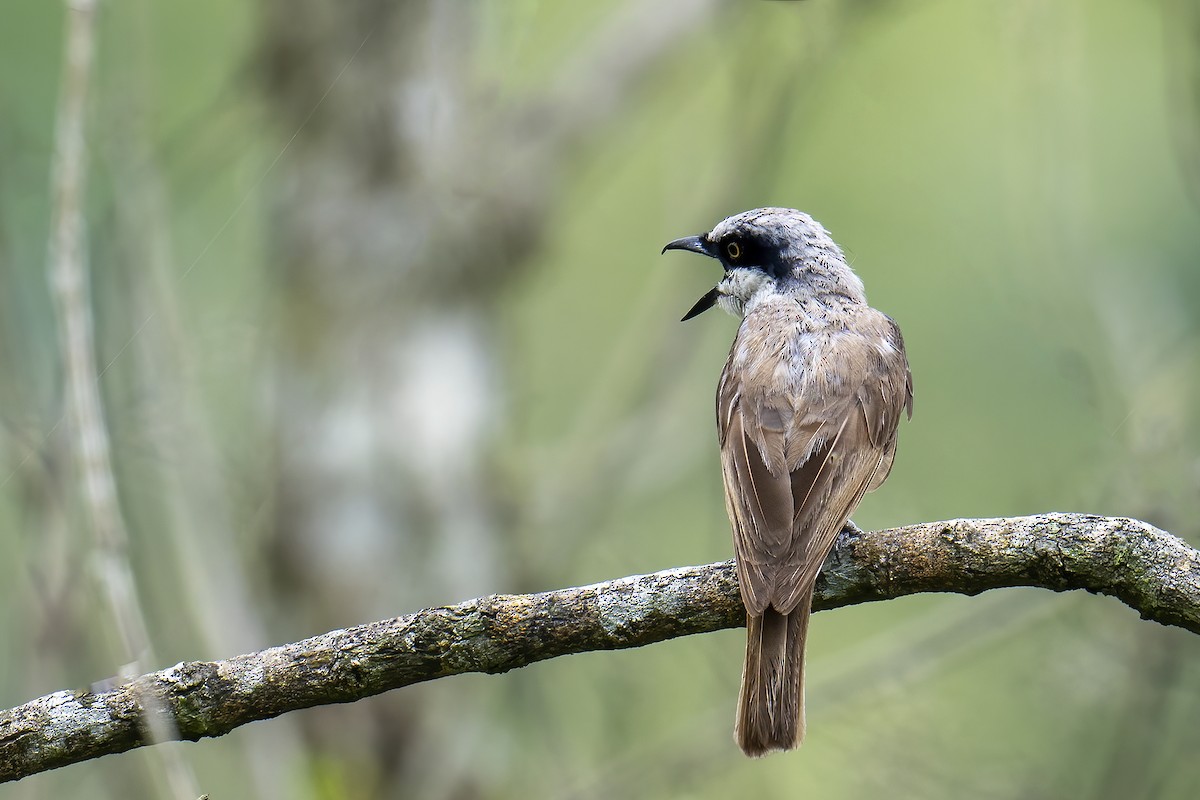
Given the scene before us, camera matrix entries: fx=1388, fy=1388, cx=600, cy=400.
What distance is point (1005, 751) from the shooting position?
7754mm

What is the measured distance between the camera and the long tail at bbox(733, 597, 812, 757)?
382 cm

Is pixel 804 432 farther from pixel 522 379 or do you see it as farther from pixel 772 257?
pixel 522 379

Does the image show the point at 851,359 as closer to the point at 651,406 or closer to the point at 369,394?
the point at 651,406

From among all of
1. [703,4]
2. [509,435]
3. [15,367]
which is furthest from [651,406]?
[15,367]

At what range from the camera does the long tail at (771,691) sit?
3.82 m

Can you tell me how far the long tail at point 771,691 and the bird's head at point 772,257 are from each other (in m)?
1.68

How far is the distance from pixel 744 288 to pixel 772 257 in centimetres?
16

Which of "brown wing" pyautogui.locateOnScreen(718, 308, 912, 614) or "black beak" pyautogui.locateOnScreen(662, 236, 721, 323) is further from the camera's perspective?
"black beak" pyautogui.locateOnScreen(662, 236, 721, 323)

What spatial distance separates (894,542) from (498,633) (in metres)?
0.99

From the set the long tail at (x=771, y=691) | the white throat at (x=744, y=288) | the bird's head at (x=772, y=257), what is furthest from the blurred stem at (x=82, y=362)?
the white throat at (x=744, y=288)

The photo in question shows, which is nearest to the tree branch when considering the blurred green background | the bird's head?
the blurred green background

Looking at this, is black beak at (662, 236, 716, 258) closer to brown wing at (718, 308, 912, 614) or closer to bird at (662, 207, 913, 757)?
bird at (662, 207, 913, 757)

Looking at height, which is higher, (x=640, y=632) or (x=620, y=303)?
(x=620, y=303)

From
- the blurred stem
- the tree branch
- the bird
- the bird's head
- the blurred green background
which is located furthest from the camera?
the blurred green background
